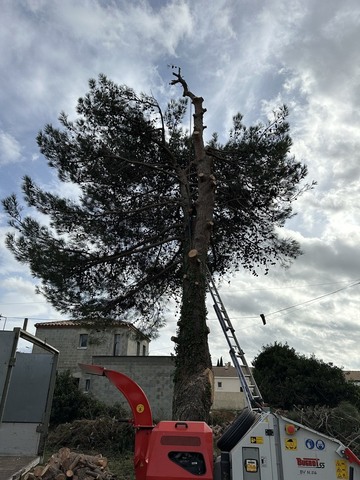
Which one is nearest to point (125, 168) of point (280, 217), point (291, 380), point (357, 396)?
point (280, 217)

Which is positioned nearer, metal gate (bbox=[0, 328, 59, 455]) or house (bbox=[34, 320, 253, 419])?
metal gate (bbox=[0, 328, 59, 455])

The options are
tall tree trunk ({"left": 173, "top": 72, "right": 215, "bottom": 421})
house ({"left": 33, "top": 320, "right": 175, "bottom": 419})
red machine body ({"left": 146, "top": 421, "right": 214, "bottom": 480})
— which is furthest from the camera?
house ({"left": 33, "top": 320, "right": 175, "bottom": 419})

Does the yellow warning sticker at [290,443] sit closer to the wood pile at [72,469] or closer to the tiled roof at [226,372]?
the wood pile at [72,469]

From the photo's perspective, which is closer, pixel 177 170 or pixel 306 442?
pixel 306 442

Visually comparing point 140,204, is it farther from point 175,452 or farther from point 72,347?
point 72,347

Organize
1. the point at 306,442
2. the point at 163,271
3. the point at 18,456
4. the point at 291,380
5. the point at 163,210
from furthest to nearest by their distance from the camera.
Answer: the point at 291,380, the point at 163,210, the point at 163,271, the point at 18,456, the point at 306,442

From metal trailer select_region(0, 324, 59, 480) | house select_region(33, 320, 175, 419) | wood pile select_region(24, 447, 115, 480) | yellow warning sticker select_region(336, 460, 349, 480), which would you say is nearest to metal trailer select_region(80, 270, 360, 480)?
yellow warning sticker select_region(336, 460, 349, 480)

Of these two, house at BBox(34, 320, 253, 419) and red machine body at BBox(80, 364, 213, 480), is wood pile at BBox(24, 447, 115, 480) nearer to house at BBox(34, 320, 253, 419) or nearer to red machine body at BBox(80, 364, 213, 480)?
red machine body at BBox(80, 364, 213, 480)

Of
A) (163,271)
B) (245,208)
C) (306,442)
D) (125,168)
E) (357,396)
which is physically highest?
(125,168)

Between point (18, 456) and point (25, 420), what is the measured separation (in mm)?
406

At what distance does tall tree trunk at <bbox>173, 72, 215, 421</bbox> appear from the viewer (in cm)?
735

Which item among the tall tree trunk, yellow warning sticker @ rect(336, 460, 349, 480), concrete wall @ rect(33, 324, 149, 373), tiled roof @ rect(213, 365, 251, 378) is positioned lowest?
yellow warning sticker @ rect(336, 460, 349, 480)

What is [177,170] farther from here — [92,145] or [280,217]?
[280,217]

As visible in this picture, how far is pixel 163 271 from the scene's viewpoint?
1079 cm
